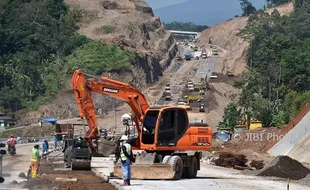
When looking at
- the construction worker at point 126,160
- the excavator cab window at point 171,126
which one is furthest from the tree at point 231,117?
the construction worker at point 126,160

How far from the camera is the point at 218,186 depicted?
3142cm

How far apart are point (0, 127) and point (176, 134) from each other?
70842 mm

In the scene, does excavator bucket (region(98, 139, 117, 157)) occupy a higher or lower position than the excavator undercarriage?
higher

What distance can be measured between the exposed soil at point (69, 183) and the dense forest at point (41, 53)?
268 feet

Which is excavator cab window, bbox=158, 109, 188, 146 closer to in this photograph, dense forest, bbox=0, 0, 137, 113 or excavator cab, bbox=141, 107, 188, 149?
excavator cab, bbox=141, 107, 188, 149

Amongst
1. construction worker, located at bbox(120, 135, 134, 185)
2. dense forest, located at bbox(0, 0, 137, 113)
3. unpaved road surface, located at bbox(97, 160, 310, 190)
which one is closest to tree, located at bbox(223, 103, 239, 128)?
dense forest, located at bbox(0, 0, 137, 113)

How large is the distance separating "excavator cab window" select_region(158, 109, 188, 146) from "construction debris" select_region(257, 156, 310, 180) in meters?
4.94

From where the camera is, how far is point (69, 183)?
3075 cm

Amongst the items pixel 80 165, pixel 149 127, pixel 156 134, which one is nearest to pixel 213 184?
pixel 156 134

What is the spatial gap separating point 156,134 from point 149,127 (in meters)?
0.52

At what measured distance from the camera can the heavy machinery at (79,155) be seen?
3841 cm

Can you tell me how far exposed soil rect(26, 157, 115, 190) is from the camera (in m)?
29.4

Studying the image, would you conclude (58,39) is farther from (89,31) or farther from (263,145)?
(263,145)

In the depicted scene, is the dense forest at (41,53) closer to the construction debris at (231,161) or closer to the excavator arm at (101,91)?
the construction debris at (231,161)
